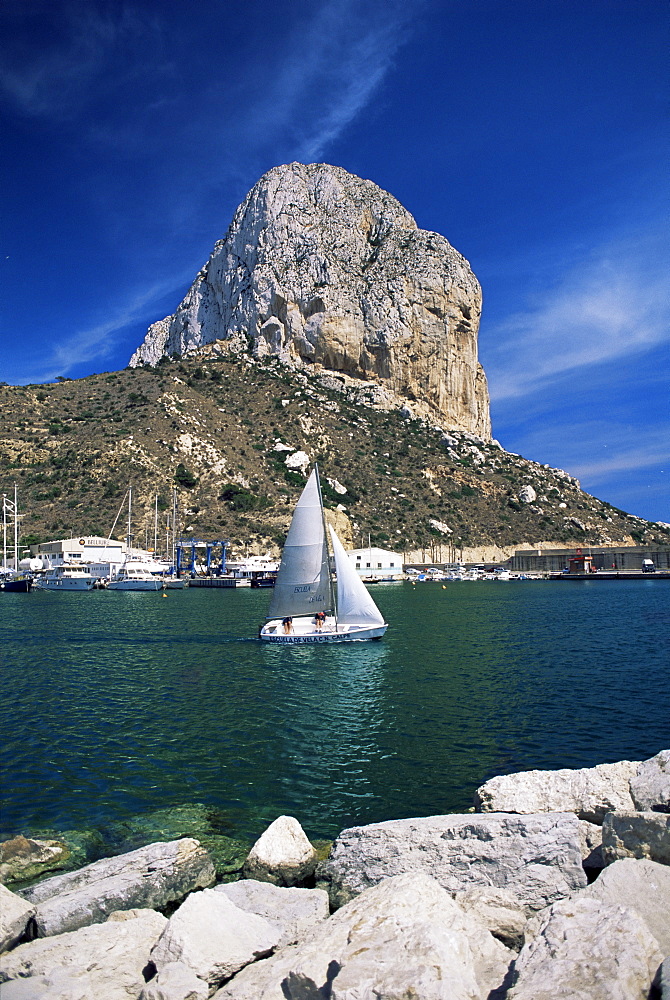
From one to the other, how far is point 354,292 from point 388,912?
134 meters

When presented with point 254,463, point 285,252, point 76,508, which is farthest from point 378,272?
point 76,508

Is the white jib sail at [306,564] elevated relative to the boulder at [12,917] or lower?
elevated

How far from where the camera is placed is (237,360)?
128 metres

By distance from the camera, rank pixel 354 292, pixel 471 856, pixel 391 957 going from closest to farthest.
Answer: pixel 391 957 < pixel 471 856 < pixel 354 292

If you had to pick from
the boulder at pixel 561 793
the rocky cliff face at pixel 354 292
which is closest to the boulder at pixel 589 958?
the boulder at pixel 561 793

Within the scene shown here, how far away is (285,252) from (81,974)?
13962 centimetres

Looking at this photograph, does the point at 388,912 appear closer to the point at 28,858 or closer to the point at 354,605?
the point at 28,858

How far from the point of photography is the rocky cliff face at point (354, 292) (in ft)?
428

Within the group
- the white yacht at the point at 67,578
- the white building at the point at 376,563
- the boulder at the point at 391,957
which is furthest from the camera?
the white building at the point at 376,563

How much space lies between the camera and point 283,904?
306 inches

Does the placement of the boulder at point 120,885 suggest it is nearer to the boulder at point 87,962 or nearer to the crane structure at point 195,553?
the boulder at point 87,962

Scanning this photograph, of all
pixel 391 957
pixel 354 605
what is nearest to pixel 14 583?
pixel 354 605

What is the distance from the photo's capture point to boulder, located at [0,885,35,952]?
23.1 feet

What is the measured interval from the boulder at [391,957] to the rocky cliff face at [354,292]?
5041 inches
